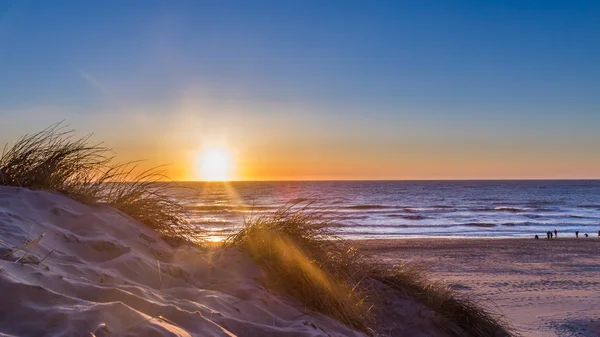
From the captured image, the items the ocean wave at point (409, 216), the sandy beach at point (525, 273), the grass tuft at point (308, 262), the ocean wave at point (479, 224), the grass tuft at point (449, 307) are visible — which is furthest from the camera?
the ocean wave at point (409, 216)

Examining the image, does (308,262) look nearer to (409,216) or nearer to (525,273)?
(525,273)

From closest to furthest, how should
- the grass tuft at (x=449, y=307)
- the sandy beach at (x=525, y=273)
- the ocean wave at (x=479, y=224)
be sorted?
the grass tuft at (x=449, y=307), the sandy beach at (x=525, y=273), the ocean wave at (x=479, y=224)

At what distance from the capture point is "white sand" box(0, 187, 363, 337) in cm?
262

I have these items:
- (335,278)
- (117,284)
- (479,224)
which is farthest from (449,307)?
(479,224)

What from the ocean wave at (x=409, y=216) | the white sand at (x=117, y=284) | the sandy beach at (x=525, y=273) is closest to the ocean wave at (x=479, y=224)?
the ocean wave at (x=409, y=216)

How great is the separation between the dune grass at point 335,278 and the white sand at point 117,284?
212 millimetres

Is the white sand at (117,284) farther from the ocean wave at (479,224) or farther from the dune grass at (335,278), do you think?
the ocean wave at (479,224)

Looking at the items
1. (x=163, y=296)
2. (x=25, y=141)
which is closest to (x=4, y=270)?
(x=163, y=296)

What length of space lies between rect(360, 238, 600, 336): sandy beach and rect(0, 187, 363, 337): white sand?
13.3 feet

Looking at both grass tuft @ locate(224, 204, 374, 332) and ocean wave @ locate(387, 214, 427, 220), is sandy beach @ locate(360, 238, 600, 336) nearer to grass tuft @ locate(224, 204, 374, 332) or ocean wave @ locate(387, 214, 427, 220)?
grass tuft @ locate(224, 204, 374, 332)

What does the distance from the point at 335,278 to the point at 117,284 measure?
225cm

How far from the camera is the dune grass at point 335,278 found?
4.59 metres

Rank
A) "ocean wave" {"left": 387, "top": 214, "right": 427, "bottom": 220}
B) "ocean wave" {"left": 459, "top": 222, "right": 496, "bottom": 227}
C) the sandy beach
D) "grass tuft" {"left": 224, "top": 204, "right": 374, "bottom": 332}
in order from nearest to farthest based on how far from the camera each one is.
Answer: "grass tuft" {"left": 224, "top": 204, "right": 374, "bottom": 332}, the sandy beach, "ocean wave" {"left": 459, "top": 222, "right": 496, "bottom": 227}, "ocean wave" {"left": 387, "top": 214, "right": 427, "bottom": 220}

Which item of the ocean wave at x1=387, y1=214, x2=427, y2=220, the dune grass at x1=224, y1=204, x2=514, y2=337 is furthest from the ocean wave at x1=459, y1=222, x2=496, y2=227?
the dune grass at x1=224, y1=204, x2=514, y2=337
